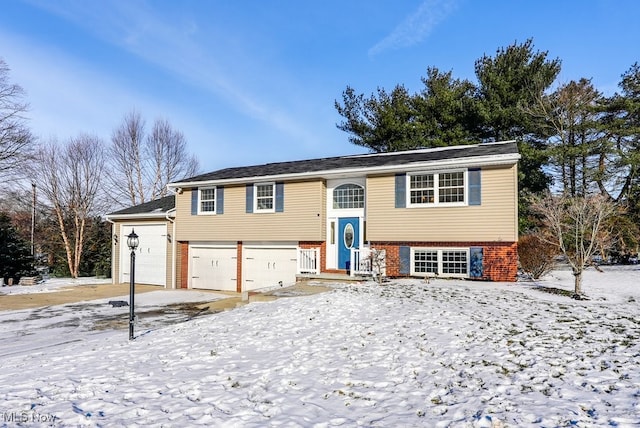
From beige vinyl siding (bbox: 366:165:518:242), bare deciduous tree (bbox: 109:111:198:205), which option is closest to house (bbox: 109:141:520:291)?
beige vinyl siding (bbox: 366:165:518:242)

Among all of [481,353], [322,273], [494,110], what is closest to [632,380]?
[481,353]

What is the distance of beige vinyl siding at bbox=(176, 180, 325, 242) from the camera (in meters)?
15.5

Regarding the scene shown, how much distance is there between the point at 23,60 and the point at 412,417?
1634cm

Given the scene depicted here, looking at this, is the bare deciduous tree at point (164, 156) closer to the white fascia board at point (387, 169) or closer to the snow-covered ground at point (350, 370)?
the white fascia board at point (387, 169)

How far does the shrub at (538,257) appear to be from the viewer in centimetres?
1398

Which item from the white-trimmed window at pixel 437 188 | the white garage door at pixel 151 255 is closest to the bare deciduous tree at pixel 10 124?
the white garage door at pixel 151 255

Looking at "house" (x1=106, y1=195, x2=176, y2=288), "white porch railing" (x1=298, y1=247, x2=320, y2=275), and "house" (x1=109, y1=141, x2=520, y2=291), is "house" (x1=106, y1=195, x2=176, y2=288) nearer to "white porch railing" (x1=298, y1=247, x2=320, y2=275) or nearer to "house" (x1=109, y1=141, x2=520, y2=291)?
→ "house" (x1=109, y1=141, x2=520, y2=291)

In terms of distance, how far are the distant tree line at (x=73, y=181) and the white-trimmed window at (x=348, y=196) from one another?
1630cm

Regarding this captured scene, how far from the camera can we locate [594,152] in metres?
22.5

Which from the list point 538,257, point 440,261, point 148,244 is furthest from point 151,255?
point 538,257

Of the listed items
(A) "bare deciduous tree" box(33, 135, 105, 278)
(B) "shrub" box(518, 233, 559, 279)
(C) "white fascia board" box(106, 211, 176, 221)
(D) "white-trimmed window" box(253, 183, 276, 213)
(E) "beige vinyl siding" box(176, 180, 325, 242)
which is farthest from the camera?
(A) "bare deciduous tree" box(33, 135, 105, 278)

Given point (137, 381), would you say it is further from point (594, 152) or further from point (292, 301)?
point (594, 152)

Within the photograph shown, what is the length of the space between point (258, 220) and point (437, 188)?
7605mm

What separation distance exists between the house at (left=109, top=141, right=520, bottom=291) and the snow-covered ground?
14.1 feet
